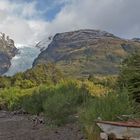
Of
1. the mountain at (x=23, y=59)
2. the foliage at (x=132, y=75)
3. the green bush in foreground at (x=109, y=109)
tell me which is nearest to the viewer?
the green bush in foreground at (x=109, y=109)

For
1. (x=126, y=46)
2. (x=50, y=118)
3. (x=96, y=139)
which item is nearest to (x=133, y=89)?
(x=96, y=139)

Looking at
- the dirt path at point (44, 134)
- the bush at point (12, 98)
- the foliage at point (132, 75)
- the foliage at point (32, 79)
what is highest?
the foliage at point (32, 79)

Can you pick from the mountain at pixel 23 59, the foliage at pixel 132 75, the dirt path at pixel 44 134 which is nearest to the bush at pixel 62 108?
the dirt path at pixel 44 134

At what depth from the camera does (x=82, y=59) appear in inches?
7205

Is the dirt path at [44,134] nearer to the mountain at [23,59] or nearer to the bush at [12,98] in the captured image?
the bush at [12,98]

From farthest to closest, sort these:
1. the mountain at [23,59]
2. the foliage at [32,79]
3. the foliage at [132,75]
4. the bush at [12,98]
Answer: the mountain at [23,59], the foliage at [32,79], the bush at [12,98], the foliage at [132,75]

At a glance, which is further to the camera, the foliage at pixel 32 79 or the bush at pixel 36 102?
the foliage at pixel 32 79

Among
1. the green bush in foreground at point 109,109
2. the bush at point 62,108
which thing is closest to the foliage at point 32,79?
the bush at point 62,108

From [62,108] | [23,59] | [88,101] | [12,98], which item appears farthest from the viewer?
[23,59]

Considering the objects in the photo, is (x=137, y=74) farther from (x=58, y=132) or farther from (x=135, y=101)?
(x=58, y=132)

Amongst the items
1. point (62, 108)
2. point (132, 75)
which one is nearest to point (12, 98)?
point (62, 108)

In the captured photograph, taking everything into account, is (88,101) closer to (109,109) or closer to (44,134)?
(44,134)

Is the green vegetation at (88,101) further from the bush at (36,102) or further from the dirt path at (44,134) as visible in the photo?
the dirt path at (44,134)

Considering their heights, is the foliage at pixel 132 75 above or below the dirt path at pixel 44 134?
above
